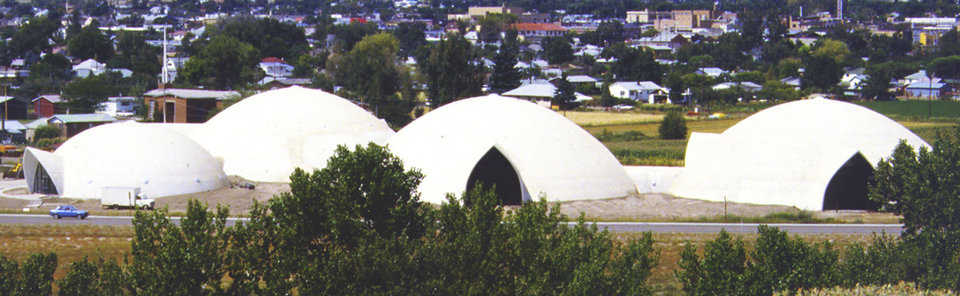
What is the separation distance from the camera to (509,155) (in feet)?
157

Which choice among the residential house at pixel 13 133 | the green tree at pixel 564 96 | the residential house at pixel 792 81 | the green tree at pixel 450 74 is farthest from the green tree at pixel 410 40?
the residential house at pixel 13 133

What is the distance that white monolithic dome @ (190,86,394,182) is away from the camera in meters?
56.4

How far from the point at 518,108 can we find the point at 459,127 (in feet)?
9.51

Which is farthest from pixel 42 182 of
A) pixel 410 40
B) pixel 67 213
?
pixel 410 40

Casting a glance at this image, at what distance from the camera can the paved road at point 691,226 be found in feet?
135

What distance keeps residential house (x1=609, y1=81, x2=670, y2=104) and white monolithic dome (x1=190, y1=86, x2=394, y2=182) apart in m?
50.1

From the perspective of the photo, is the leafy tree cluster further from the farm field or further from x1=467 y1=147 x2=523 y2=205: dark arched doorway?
the farm field

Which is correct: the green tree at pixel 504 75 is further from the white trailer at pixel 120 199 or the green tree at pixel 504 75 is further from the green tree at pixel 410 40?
the green tree at pixel 410 40

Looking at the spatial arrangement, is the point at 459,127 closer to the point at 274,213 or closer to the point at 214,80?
the point at 274,213

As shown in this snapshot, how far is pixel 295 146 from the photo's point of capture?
5728 cm

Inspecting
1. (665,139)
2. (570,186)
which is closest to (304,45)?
(665,139)

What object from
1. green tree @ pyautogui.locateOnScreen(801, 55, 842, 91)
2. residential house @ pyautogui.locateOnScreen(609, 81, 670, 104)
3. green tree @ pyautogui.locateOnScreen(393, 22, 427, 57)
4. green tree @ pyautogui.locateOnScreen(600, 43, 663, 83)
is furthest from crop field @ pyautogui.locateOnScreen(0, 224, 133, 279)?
green tree @ pyautogui.locateOnScreen(393, 22, 427, 57)

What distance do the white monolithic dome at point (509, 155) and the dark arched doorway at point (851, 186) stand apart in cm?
776

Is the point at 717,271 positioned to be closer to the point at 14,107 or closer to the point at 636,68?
the point at 14,107
